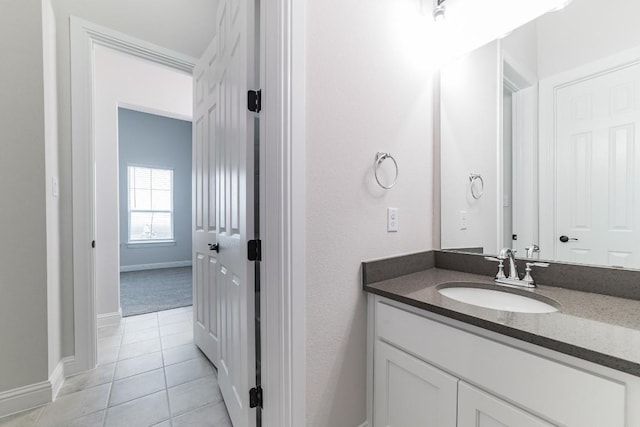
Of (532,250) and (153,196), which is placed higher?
(153,196)

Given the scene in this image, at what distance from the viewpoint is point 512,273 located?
1.21 metres

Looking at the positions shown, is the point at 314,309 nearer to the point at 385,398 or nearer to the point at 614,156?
the point at 385,398

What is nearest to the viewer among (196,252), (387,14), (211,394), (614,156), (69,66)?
(614,156)

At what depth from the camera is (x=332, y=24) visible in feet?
3.58

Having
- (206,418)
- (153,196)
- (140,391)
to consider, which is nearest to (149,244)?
(153,196)

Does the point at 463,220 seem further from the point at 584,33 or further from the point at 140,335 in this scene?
the point at 140,335

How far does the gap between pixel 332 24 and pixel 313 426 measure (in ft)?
5.28

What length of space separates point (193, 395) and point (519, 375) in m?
1.71

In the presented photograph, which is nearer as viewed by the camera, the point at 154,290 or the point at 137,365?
the point at 137,365

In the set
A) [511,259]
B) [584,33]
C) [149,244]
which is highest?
[584,33]

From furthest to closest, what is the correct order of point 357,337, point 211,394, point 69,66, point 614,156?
point 69,66
point 211,394
point 357,337
point 614,156

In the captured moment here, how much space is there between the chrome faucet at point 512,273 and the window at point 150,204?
247 inches

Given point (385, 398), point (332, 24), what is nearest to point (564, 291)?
→ point (385, 398)

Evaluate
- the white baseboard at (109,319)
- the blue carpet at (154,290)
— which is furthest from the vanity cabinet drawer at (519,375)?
the blue carpet at (154,290)
